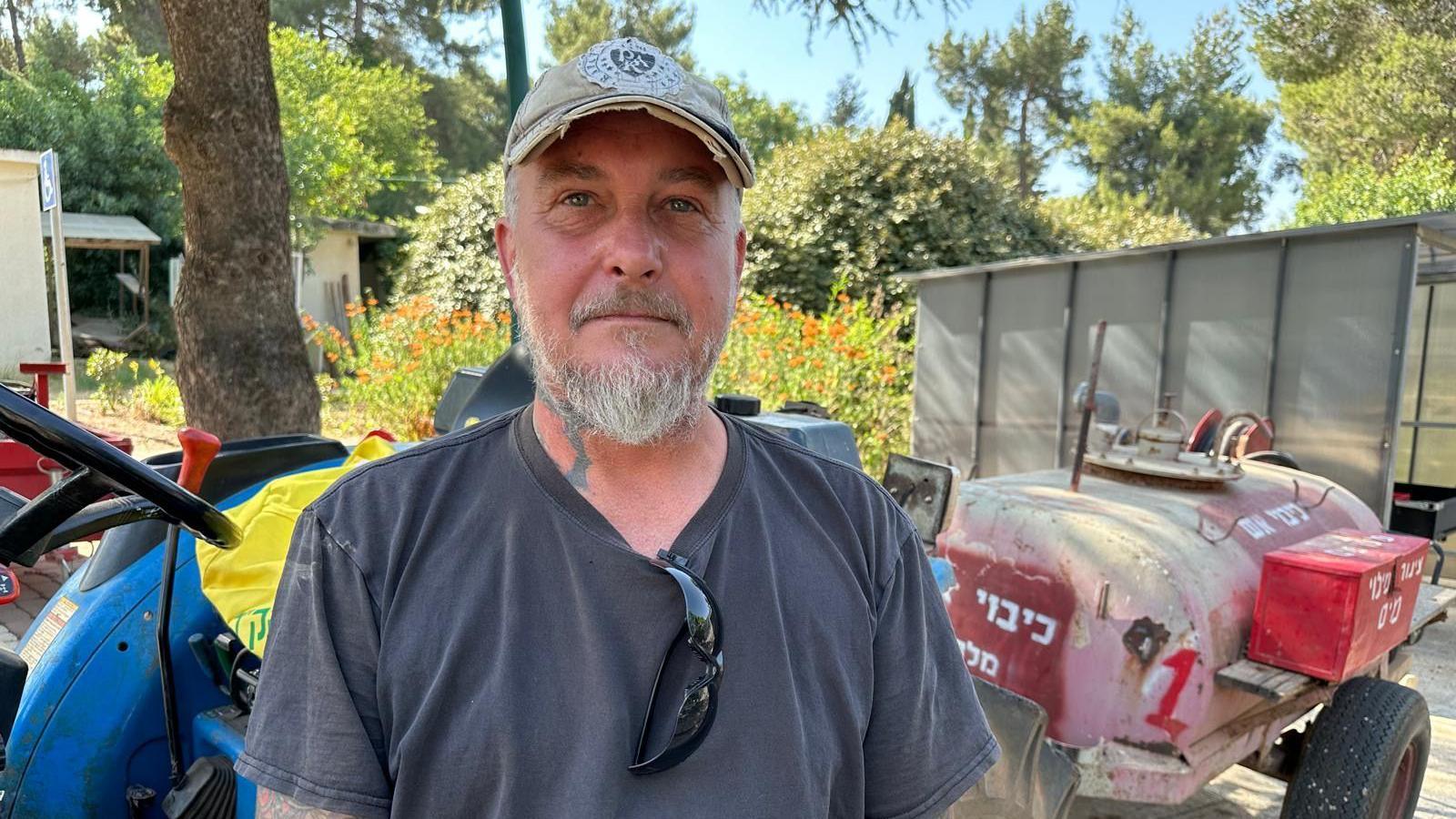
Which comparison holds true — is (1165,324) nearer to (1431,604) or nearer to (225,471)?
(1431,604)

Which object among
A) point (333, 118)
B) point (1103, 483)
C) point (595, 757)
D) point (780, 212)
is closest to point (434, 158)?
point (333, 118)

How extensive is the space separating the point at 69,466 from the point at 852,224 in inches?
469

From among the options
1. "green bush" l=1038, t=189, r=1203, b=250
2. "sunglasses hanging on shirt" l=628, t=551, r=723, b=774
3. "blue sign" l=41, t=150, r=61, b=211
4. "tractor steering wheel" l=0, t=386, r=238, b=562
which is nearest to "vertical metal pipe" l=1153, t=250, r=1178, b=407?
"green bush" l=1038, t=189, r=1203, b=250

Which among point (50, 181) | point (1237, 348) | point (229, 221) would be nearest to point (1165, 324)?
point (1237, 348)

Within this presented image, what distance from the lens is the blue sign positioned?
21.1 ft

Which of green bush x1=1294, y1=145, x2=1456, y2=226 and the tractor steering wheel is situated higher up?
green bush x1=1294, y1=145, x2=1456, y2=226

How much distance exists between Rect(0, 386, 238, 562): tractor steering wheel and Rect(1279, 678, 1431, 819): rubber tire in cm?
299

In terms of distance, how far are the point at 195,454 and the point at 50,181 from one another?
580 cm

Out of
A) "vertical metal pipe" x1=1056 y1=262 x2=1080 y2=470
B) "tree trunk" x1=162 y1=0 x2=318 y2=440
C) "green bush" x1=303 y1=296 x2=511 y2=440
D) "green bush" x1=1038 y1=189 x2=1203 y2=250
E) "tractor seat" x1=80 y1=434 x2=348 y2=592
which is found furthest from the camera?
"green bush" x1=1038 y1=189 x2=1203 y2=250

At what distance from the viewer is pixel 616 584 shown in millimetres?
1219

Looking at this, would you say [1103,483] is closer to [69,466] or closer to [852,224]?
[69,466]

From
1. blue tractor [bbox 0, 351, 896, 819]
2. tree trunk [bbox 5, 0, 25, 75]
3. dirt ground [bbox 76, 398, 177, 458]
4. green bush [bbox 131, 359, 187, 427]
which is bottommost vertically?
dirt ground [bbox 76, 398, 177, 458]

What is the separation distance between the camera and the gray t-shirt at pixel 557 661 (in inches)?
44.9

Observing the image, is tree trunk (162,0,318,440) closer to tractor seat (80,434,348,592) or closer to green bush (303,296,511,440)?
tractor seat (80,434,348,592)
